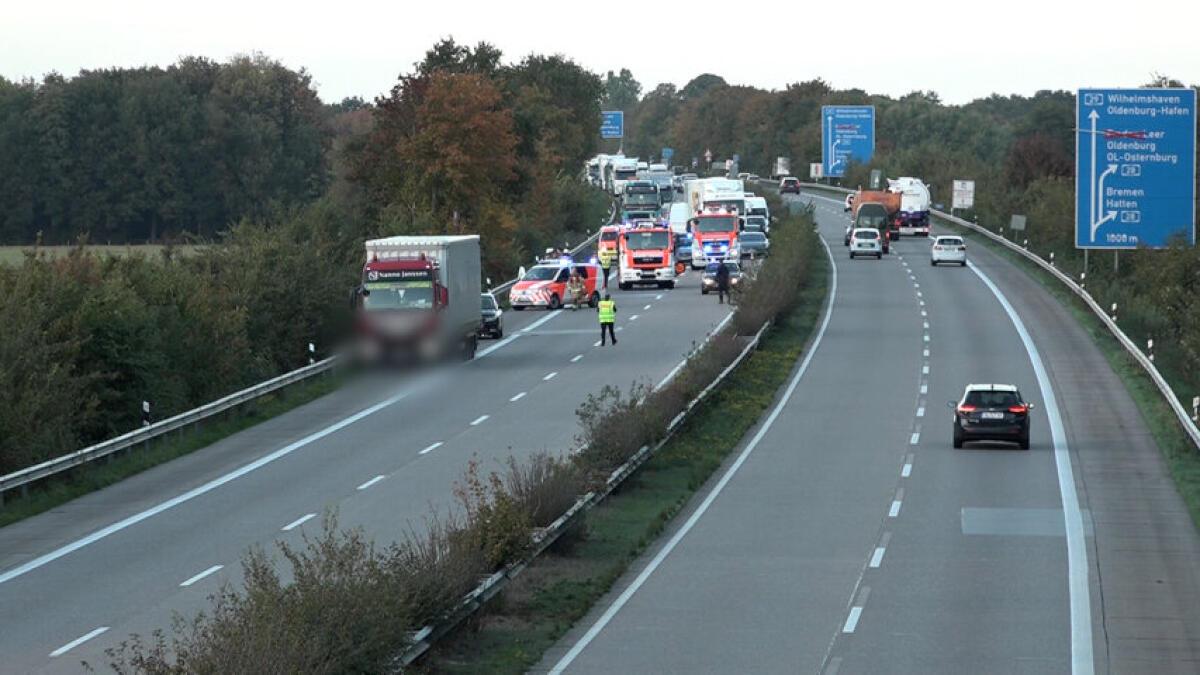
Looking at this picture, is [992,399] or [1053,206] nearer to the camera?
[992,399]

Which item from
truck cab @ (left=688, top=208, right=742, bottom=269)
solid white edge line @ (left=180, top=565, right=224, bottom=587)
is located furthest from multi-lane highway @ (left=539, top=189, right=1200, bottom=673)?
truck cab @ (left=688, top=208, right=742, bottom=269)

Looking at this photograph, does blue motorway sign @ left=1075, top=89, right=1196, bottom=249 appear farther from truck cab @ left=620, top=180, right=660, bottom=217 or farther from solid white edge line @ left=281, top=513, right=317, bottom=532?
truck cab @ left=620, top=180, right=660, bottom=217

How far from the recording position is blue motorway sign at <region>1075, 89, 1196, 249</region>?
54438mm

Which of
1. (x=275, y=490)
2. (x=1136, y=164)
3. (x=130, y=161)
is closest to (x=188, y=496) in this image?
(x=275, y=490)

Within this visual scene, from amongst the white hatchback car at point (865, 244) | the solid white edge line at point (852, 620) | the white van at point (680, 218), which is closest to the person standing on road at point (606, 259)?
the white van at point (680, 218)

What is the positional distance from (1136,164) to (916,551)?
33.4m

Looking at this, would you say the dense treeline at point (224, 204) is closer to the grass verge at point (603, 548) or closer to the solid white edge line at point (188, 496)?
the solid white edge line at point (188, 496)

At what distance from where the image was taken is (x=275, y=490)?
3100 cm

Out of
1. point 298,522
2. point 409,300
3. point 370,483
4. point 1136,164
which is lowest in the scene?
point 370,483

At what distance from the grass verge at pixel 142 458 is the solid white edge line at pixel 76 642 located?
9102mm

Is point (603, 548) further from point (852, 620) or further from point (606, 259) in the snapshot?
point (606, 259)

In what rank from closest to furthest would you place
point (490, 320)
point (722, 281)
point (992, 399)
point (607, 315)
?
1. point (992, 399)
2. point (607, 315)
3. point (490, 320)
4. point (722, 281)

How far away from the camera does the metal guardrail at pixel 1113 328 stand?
36250mm

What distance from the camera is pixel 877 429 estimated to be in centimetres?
3841
